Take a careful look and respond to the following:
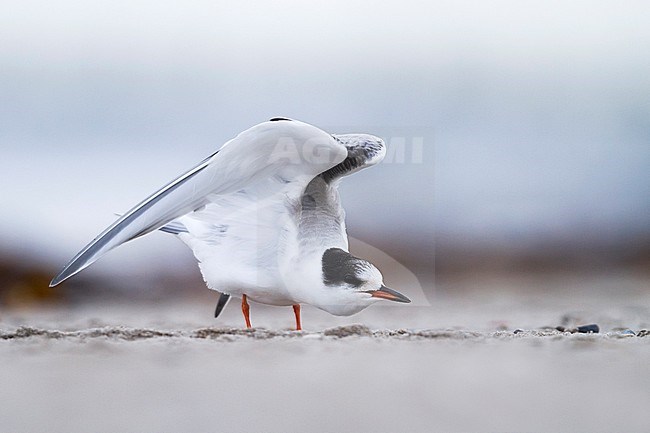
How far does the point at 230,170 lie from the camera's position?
1.39m

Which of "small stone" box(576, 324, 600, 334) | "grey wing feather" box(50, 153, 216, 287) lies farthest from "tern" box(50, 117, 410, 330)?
"small stone" box(576, 324, 600, 334)

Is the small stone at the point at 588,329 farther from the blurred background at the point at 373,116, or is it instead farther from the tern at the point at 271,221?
the tern at the point at 271,221

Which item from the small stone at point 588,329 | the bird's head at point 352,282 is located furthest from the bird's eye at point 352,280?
the small stone at point 588,329

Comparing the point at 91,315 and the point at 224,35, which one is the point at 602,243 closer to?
the point at 224,35

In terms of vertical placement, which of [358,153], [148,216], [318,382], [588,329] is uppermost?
[358,153]

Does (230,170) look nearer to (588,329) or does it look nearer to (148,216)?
(148,216)

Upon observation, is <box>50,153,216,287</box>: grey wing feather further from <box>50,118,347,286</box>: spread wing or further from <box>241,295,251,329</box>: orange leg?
<box>241,295,251,329</box>: orange leg

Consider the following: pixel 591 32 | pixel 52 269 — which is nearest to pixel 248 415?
pixel 52 269

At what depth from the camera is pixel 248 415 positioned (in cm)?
135

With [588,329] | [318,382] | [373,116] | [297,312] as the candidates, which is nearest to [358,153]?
[373,116]

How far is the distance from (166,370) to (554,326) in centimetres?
76

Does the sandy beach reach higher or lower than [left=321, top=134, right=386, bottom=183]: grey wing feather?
lower

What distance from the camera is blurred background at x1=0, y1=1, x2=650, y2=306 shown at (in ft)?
4.80

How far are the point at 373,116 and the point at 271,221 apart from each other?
0.29m
